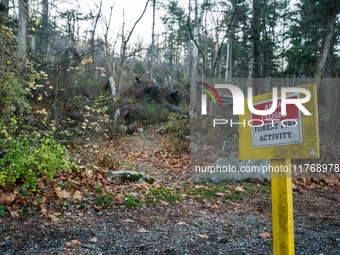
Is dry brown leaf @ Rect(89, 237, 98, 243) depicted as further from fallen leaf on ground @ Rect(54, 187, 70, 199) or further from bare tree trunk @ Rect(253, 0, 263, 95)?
bare tree trunk @ Rect(253, 0, 263, 95)

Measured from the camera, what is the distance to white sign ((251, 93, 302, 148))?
1.84m

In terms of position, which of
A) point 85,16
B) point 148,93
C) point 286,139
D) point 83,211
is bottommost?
point 83,211

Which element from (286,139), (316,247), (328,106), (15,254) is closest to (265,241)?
(316,247)

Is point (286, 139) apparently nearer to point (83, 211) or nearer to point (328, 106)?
point (83, 211)

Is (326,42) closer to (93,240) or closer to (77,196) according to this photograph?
(77,196)

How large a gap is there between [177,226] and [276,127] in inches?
100

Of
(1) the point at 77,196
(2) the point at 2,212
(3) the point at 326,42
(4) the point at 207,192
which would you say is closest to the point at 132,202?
(1) the point at 77,196

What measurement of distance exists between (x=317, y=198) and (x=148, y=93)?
49.8 feet

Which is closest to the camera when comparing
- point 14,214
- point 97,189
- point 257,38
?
point 14,214

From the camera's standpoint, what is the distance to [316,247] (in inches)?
126

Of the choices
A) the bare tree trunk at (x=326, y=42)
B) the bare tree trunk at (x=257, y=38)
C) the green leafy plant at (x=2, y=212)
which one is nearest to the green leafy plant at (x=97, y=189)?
the green leafy plant at (x=2, y=212)

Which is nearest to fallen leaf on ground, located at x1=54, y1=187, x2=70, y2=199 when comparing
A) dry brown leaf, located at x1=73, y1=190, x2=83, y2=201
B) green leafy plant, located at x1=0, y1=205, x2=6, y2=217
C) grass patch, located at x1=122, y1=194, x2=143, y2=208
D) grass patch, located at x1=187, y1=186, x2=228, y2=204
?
dry brown leaf, located at x1=73, y1=190, x2=83, y2=201

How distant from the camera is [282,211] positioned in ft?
6.38

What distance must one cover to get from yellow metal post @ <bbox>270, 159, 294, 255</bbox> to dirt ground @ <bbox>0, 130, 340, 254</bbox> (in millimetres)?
1300
